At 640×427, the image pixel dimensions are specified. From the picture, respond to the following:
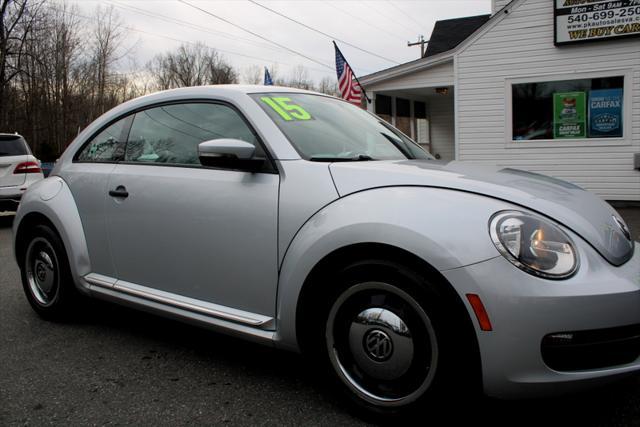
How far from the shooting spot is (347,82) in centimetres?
Result: 1253

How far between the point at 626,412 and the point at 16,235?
4028mm

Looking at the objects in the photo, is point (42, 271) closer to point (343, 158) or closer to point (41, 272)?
point (41, 272)

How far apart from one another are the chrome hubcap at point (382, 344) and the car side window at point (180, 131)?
0.93m

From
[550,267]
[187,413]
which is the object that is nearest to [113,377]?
[187,413]

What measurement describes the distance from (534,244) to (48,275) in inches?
130

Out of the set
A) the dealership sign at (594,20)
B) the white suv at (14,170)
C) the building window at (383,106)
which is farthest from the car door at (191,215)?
the building window at (383,106)

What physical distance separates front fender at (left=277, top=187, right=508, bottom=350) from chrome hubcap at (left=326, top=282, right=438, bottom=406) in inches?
8.0

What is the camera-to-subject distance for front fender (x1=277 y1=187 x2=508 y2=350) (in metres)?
2.08

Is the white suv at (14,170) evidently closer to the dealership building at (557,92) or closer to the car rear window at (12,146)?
the car rear window at (12,146)

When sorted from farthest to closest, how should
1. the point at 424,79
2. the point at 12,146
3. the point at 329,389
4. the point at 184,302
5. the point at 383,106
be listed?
1. the point at 383,106
2. the point at 424,79
3. the point at 12,146
4. the point at 184,302
5. the point at 329,389

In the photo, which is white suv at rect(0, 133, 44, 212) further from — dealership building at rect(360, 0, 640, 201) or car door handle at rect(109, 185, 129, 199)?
dealership building at rect(360, 0, 640, 201)

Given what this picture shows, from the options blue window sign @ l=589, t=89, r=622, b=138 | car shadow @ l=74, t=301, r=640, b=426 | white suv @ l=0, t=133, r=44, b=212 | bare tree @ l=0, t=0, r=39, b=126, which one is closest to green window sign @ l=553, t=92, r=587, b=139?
blue window sign @ l=589, t=89, r=622, b=138

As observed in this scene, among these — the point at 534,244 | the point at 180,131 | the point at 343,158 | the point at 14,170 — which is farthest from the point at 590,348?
the point at 14,170

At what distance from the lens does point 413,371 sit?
2.21 metres
